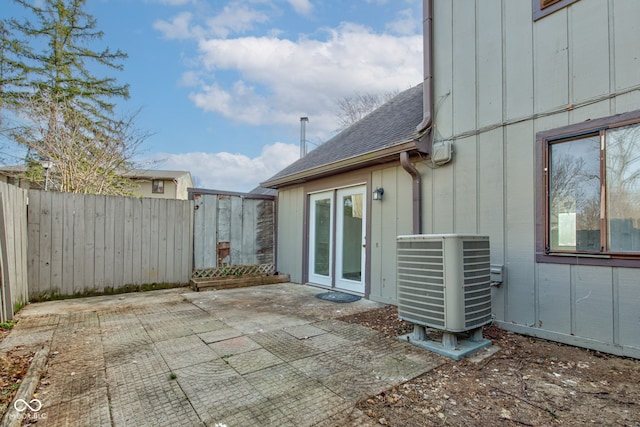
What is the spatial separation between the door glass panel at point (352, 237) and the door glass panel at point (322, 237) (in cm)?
42

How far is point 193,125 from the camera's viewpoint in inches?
444

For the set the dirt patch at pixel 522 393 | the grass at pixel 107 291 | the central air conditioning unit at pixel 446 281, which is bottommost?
the grass at pixel 107 291

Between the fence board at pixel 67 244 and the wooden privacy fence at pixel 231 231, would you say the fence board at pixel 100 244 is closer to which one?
the fence board at pixel 67 244

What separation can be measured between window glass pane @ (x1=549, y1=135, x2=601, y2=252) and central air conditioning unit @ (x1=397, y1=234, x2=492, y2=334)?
0.81 meters

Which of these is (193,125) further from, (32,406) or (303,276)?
(32,406)

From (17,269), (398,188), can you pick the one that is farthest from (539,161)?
(17,269)

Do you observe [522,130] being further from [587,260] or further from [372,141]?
[372,141]

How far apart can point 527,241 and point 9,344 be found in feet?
18.0

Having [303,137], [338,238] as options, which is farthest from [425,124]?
[303,137]

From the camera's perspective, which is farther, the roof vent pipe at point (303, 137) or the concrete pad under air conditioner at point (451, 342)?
the roof vent pipe at point (303, 137)

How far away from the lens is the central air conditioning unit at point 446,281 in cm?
279

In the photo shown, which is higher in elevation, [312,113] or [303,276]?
[312,113]

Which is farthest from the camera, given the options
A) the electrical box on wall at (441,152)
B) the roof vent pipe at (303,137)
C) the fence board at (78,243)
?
the roof vent pipe at (303,137)

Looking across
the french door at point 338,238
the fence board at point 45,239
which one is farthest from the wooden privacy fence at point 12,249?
the french door at point 338,238
